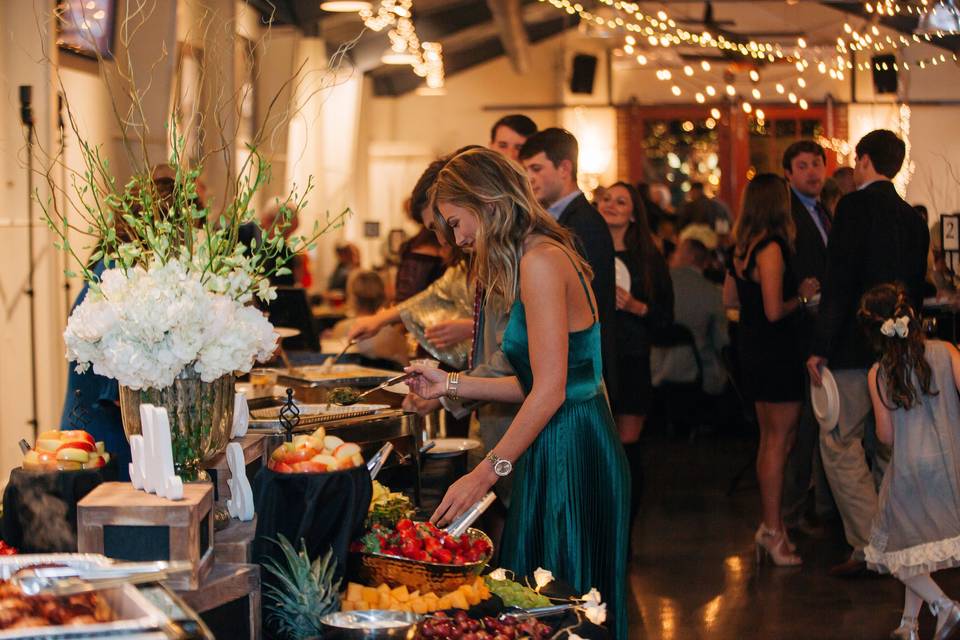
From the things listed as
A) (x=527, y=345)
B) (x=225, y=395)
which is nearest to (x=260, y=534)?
(x=225, y=395)

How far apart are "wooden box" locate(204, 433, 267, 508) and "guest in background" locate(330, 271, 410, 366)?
2.22 meters

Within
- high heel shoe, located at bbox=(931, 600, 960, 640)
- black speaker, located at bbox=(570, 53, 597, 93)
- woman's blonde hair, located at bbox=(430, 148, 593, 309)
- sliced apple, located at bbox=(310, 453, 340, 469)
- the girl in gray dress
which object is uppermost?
black speaker, located at bbox=(570, 53, 597, 93)

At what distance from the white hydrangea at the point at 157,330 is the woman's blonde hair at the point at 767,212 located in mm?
3422

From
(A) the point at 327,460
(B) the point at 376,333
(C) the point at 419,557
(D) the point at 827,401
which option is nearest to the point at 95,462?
(A) the point at 327,460

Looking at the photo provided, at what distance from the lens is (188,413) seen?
7.32 feet

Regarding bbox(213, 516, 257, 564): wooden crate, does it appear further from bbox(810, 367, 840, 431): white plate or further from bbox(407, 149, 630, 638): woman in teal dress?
bbox(810, 367, 840, 431): white plate

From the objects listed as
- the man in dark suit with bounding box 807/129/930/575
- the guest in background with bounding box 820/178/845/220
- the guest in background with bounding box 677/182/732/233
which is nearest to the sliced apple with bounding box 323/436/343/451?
the man in dark suit with bounding box 807/129/930/575

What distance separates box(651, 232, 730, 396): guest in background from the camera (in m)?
8.57

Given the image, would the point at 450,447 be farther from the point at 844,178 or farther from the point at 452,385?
the point at 844,178

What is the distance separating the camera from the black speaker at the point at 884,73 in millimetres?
6891

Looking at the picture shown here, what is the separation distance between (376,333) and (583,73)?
532 inches

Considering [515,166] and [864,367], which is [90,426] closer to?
[515,166]

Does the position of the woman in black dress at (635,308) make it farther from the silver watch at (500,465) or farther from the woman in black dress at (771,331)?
Answer: the silver watch at (500,465)

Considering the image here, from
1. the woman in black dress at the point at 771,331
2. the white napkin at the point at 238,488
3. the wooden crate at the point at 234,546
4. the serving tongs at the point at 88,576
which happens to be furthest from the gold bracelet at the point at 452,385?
the woman in black dress at the point at 771,331
